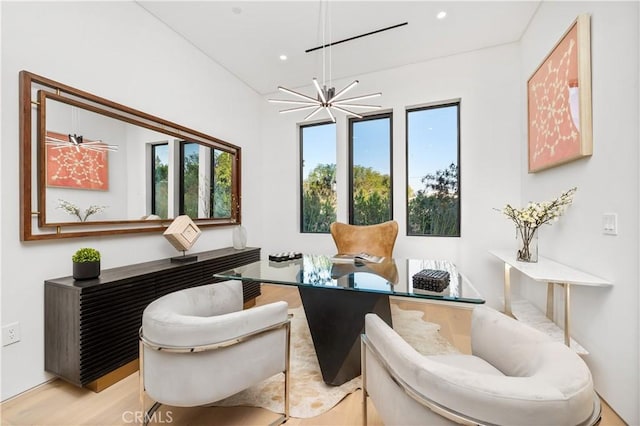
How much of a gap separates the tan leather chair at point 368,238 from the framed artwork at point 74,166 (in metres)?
2.32

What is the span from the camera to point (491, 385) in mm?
770

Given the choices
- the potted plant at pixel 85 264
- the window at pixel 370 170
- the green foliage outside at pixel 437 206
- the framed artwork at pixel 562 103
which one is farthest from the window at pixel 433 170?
the potted plant at pixel 85 264

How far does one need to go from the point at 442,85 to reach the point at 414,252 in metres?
2.20

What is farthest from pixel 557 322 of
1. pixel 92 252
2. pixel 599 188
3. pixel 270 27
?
pixel 270 27

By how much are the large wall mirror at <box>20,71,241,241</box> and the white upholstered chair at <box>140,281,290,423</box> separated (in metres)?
1.22

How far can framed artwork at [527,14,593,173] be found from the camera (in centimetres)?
186

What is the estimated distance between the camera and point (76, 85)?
2082 millimetres

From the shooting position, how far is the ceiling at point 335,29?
264 cm

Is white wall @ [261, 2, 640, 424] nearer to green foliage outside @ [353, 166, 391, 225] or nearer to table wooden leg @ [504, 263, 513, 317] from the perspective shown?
green foliage outside @ [353, 166, 391, 225]

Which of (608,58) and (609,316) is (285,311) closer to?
(609,316)

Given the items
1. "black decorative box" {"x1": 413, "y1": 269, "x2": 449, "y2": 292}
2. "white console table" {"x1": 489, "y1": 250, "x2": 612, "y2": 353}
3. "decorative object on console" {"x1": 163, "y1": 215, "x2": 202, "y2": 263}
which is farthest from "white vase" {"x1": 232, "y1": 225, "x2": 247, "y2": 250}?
"white console table" {"x1": 489, "y1": 250, "x2": 612, "y2": 353}

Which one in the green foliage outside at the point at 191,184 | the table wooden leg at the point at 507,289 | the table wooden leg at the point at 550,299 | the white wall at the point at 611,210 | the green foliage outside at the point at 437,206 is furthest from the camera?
the green foliage outside at the point at 437,206

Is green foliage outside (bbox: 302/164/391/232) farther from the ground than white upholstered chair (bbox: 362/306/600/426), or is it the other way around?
green foliage outside (bbox: 302/164/391/232)

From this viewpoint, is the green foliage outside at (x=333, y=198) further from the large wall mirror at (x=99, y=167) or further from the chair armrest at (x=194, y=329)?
the chair armrest at (x=194, y=329)
